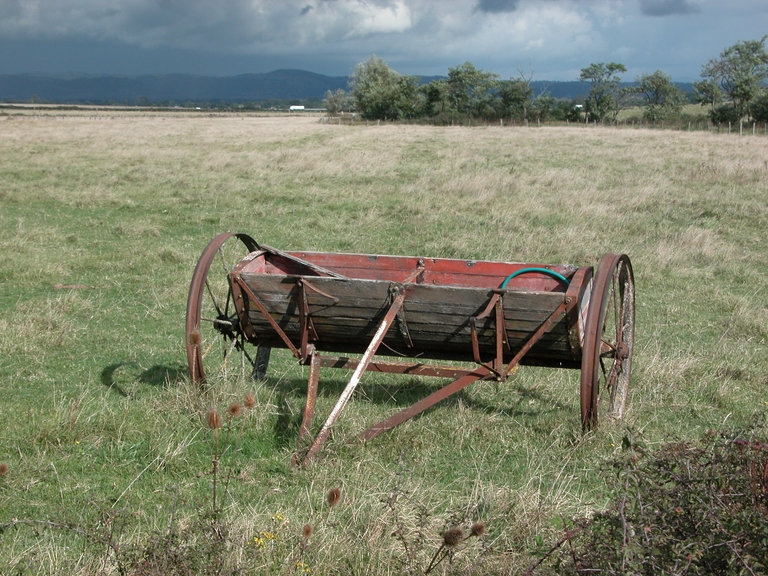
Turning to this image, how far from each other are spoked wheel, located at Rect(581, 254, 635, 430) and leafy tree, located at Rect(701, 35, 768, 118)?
62.3 meters

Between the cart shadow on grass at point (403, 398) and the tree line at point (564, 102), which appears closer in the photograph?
the cart shadow on grass at point (403, 398)

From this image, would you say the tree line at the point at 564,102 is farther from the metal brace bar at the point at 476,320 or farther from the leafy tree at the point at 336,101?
the metal brace bar at the point at 476,320

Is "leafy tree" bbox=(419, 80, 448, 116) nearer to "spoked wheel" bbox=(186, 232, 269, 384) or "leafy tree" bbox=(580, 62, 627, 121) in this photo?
"leafy tree" bbox=(580, 62, 627, 121)

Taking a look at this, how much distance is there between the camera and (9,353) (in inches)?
256

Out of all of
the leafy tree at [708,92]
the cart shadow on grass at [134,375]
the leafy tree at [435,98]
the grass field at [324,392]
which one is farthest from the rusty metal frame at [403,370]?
the leafy tree at [708,92]

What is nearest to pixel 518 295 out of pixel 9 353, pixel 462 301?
pixel 462 301

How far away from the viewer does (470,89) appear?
64312 millimetres

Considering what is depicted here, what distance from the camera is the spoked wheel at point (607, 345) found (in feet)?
14.0

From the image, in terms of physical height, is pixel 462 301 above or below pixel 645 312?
above

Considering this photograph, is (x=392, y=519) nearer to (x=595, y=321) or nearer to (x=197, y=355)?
(x=595, y=321)

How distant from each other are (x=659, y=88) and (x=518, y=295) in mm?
71676

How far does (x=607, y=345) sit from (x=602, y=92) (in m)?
66.7

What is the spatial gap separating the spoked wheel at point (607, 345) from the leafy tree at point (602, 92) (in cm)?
6009

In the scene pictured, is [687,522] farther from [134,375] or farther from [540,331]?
[134,375]
